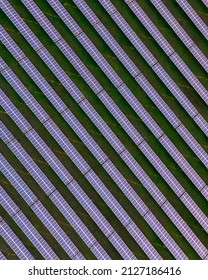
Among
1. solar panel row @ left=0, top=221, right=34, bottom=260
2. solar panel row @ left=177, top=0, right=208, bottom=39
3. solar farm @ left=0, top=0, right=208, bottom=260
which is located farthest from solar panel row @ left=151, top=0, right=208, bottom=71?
solar panel row @ left=0, top=221, right=34, bottom=260

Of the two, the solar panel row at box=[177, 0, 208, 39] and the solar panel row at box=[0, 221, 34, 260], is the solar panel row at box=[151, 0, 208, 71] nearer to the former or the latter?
the solar panel row at box=[177, 0, 208, 39]

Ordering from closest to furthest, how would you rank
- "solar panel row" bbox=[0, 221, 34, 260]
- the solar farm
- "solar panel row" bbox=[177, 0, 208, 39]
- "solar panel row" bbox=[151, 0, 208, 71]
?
"solar panel row" bbox=[0, 221, 34, 260]
the solar farm
"solar panel row" bbox=[151, 0, 208, 71]
"solar panel row" bbox=[177, 0, 208, 39]

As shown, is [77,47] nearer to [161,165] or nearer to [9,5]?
[9,5]

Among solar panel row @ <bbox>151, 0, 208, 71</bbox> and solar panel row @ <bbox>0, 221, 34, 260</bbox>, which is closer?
solar panel row @ <bbox>0, 221, 34, 260</bbox>

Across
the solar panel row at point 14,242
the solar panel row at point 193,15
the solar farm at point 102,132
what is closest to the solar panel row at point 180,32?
the solar farm at point 102,132

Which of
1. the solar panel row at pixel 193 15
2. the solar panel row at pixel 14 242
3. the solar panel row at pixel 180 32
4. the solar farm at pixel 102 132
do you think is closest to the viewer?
the solar panel row at pixel 14 242

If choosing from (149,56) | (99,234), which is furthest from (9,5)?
(99,234)

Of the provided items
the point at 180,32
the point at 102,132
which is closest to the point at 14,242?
the point at 102,132

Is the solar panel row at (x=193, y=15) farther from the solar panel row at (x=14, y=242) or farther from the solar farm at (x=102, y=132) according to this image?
the solar panel row at (x=14, y=242)

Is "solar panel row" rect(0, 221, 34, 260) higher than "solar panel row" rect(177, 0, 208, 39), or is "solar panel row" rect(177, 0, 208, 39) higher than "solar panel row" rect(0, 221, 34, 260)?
"solar panel row" rect(177, 0, 208, 39)
